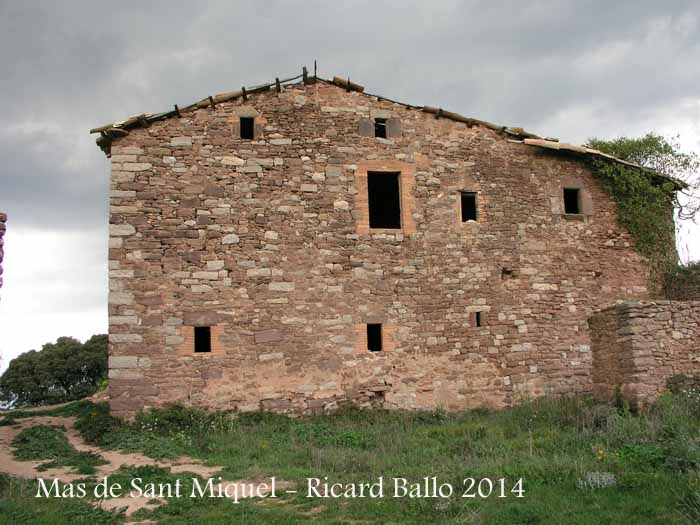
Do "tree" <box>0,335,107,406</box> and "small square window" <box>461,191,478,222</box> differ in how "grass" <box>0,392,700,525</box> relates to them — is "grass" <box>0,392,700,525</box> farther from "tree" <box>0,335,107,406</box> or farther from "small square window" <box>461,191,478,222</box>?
"tree" <box>0,335,107,406</box>

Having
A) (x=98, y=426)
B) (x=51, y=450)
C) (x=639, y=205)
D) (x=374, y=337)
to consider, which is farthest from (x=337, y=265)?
(x=639, y=205)

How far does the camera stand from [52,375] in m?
27.6

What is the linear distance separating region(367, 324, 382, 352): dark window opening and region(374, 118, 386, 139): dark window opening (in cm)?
397

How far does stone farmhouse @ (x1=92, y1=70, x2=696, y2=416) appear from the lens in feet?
38.6

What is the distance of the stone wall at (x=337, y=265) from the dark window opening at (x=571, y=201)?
32cm

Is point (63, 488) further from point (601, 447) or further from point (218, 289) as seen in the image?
point (601, 447)

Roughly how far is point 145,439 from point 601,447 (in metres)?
6.94

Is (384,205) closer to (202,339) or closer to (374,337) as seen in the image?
(374,337)

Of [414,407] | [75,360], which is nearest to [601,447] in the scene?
[414,407]

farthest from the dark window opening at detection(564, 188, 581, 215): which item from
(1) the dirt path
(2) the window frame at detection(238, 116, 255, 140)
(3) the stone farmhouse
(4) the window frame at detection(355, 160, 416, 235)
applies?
(1) the dirt path

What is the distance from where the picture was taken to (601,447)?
341 inches

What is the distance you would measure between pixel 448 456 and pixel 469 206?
6.32 meters

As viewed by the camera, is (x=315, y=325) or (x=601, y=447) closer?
(x=601, y=447)

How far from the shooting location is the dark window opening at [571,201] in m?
14.5
